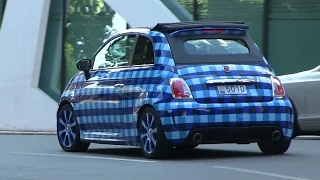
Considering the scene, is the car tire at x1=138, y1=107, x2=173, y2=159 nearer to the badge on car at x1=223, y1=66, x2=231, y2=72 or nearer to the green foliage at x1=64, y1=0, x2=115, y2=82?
the badge on car at x1=223, y1=66, x2=231, y2=72

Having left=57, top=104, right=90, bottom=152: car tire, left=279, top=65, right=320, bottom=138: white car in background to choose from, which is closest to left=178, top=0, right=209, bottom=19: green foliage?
left=279, top=65, right=320, bottom=138: white car in background

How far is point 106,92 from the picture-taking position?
1366cm

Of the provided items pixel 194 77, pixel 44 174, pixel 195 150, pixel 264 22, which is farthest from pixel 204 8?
pixel 44 174

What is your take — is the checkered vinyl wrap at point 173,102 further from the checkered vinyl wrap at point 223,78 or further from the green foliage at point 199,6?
the green foliage at point 199,6

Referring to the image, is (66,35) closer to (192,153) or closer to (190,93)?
(192,153)

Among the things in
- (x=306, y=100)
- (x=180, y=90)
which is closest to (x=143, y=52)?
(x=180, y=90)

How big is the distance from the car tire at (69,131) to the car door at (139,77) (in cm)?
166

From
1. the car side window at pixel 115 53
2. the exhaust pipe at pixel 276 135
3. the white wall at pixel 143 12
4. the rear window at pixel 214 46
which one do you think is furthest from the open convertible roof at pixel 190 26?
the white wall at pixel 143 12

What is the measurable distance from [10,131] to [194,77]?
1235 cm

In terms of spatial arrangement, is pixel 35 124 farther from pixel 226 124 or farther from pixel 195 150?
pixel 226 124

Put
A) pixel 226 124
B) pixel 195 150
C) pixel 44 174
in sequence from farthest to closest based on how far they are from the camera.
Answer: pixel 195 150 → pixel 226 124 → pixel 44 174

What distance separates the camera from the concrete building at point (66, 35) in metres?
23.0

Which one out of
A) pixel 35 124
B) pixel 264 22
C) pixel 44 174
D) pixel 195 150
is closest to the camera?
pixel 44 174

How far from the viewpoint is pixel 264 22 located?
23031mm
